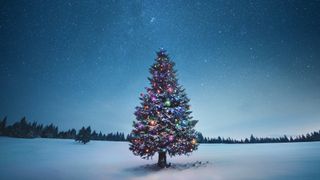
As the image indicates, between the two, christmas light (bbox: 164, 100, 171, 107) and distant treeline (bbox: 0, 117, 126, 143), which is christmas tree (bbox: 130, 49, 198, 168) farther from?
distant treeline (bbox: 0, 117, 126, 143)

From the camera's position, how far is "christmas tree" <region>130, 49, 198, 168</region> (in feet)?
61.5

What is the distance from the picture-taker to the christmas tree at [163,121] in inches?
738

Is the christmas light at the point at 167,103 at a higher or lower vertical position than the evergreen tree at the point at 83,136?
higher

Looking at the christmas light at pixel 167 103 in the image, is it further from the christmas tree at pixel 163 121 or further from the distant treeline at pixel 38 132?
the distant treeline at pixel 38 132

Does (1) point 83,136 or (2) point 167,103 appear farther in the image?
(1) point 83,136

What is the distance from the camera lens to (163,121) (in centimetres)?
1942

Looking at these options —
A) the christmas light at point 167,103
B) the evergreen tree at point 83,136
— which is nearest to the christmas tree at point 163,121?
the christmas light at point 167,103

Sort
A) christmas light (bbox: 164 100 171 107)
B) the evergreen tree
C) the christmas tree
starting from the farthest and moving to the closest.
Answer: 1. the evergreen tree
2. christmas light (bbox: 164 100 171 107)
3. the christmas tree

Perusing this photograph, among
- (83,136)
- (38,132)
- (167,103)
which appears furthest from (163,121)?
(38,132)

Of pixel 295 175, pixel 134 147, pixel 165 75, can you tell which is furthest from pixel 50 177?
pixel 295 175

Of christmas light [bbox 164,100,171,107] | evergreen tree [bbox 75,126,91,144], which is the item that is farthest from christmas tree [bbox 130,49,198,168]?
evergreen tree [bbox 75,126,91,144]

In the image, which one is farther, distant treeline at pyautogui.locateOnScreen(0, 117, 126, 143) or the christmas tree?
distant treeline at pyautogui.locateOnScreen(0, 117, 126, 143)

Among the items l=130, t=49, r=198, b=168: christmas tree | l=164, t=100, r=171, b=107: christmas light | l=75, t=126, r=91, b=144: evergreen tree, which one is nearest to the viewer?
l=130, t=49, r=198, b=168: christmas tree

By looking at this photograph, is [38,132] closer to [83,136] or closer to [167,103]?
[83,136]
